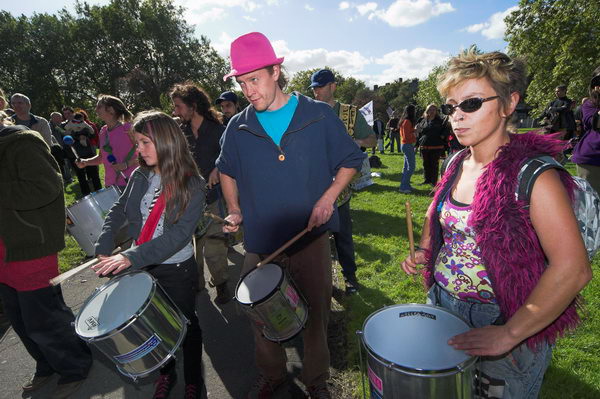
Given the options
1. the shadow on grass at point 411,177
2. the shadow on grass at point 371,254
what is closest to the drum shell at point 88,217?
the shadow on grass at point 371,254

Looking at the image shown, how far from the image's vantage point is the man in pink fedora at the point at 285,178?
2.18 meters

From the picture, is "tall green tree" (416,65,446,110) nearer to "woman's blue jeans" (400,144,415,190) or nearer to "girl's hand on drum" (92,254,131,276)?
"woman's blue jeans" (400,144,415,190)

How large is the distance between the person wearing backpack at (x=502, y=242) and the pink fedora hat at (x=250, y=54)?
106 centimetres

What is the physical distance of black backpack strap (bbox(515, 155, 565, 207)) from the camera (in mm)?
1254

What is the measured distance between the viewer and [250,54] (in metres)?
2.10

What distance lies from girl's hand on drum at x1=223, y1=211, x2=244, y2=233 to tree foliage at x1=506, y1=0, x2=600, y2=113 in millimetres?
19836

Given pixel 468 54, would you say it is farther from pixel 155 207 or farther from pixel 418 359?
pixel 155 207

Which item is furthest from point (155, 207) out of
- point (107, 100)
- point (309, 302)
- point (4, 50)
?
point (4, 50)

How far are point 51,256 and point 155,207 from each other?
39.8 inches

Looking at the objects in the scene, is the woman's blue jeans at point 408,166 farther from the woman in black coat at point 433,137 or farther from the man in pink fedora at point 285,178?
the man in pink fedora at point 285,178

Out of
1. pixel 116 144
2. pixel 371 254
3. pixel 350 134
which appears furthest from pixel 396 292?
pixel 116 144

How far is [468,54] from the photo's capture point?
1517 mm

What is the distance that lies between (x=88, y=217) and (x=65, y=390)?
1945mm

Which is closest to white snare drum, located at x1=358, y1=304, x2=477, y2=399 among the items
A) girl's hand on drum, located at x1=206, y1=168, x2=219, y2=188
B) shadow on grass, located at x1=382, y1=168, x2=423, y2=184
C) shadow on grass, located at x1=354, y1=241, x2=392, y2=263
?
girl's hand on drum, located at x1=206, y1=168, x2=219, y2=188
